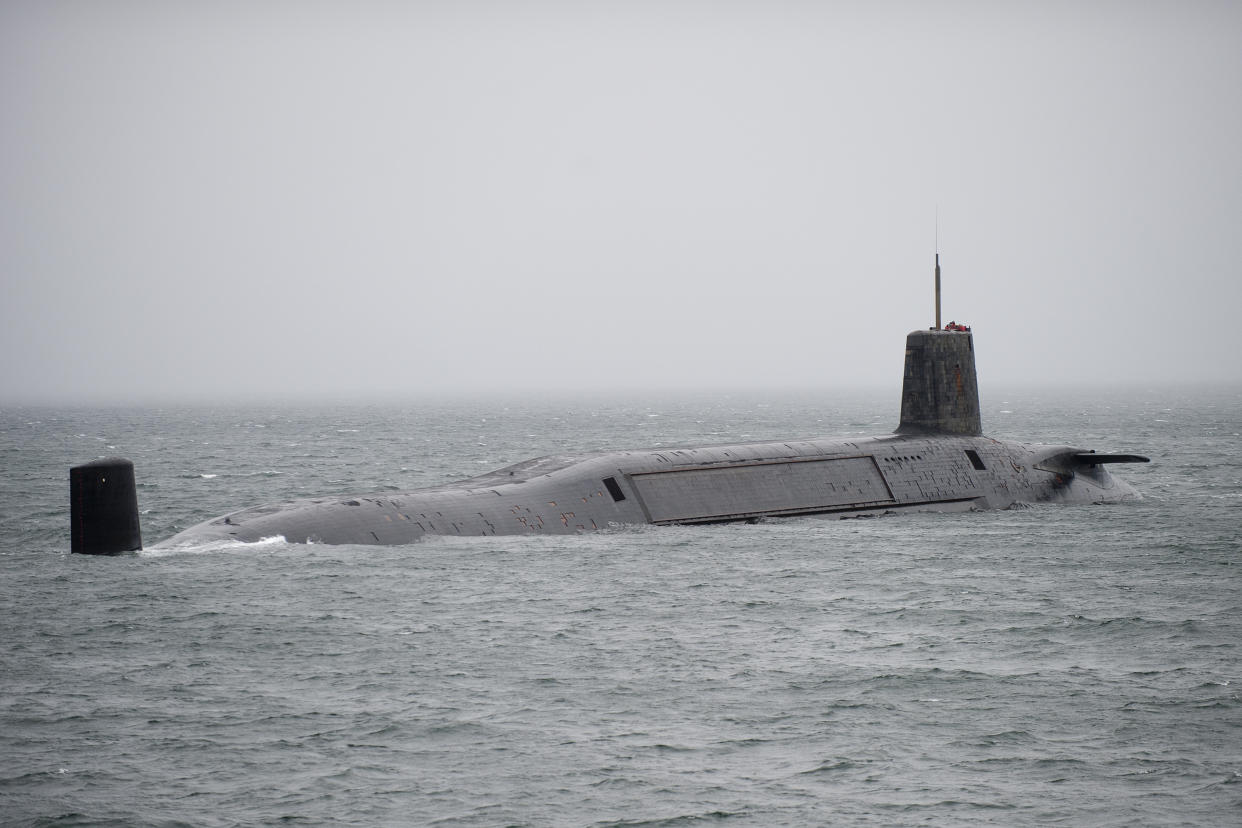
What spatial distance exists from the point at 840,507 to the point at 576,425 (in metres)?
80.4

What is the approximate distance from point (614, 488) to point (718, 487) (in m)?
2.87

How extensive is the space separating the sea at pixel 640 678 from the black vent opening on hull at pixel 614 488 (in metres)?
1.02

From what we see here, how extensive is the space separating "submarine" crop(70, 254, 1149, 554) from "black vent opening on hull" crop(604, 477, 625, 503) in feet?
0.14

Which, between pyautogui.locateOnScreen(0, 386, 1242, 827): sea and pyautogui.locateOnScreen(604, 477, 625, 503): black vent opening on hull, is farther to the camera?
pyautogui.locateOnScreen(604, 477, 625, 503): black vent opening on hull

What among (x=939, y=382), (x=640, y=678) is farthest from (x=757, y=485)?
(x=640, y=678)

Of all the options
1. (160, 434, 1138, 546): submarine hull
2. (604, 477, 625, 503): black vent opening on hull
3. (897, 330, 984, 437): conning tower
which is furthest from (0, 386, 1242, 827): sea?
(897, 330, 984, 437): conning tower

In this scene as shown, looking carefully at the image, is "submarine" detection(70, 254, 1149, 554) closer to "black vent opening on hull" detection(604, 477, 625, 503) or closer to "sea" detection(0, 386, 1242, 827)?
"black vent opening on hull" detection(604, 477, 625, 503)

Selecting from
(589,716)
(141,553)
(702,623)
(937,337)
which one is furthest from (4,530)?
(937,337)

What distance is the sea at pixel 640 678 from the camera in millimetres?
13672

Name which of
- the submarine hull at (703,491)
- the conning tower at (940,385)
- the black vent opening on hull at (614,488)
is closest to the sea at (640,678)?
the submarine hull at (703,491)

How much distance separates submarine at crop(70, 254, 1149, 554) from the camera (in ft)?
90.5

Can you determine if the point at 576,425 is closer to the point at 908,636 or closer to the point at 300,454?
the point at 300,454

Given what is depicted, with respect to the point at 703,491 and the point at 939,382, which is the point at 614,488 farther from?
the point at 939,382

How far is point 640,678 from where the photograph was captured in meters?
18.1
